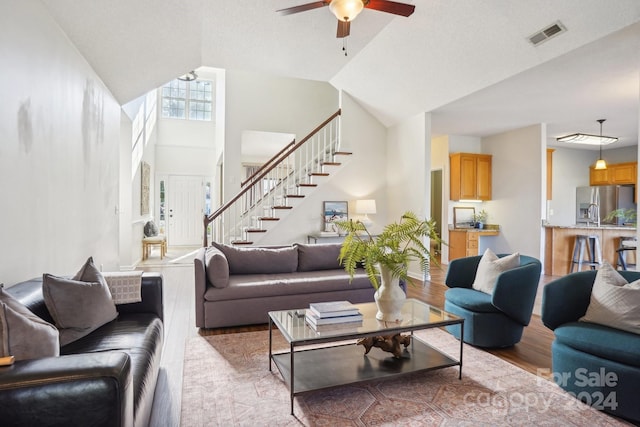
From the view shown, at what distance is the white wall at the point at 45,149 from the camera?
7.59 ft

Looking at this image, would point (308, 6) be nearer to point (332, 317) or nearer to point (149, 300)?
point (332, 317)

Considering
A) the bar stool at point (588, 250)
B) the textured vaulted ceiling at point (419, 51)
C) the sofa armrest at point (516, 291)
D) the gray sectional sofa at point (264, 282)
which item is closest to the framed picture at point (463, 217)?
the bar stool at point (588, 250)

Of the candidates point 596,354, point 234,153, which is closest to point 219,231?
point 234,153

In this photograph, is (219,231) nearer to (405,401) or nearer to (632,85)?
(405,401)

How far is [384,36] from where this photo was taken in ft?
15.2

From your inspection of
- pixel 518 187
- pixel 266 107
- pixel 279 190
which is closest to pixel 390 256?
pixel 279 190

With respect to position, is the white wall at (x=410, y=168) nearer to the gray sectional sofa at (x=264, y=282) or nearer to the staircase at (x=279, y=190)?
the staircase at (x=279, y=190)

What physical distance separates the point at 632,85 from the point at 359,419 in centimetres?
520

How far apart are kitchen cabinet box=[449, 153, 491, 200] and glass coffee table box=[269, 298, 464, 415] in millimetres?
4919

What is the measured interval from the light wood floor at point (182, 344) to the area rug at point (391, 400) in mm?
83

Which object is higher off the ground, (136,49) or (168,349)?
(136,49)

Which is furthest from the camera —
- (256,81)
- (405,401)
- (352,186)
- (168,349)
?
(256,81)

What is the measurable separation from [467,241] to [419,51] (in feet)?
12.5

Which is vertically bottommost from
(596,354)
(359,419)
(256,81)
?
(359,419)
